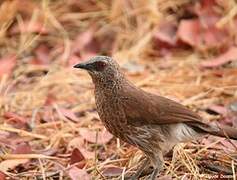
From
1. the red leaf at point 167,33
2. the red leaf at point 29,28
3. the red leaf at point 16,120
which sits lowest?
the red leaf at point 16,120

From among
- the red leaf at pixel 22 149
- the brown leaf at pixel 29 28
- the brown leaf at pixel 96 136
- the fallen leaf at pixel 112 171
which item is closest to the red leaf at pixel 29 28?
the brown leaf at pixel 29 28

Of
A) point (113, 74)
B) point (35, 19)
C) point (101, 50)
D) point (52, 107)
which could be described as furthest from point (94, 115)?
point (35, 19)

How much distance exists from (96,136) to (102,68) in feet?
2.37

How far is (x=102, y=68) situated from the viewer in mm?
3859

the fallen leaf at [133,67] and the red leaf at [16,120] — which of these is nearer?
the red leaf at [16,120]

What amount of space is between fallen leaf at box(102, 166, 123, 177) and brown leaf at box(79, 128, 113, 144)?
0.35 m

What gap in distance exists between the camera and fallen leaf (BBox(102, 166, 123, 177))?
4.10 metres

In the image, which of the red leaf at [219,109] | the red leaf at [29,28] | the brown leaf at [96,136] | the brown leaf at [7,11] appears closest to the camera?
the brown leaf at [96,136]

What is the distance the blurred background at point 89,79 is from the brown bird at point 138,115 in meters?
0.21

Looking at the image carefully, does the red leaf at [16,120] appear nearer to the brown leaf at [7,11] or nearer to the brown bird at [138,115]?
the brown bird at [138,115]

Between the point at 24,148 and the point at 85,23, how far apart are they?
2.82 m

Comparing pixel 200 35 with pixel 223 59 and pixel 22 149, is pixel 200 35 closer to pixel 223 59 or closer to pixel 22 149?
pixel 223 59

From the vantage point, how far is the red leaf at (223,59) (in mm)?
5594

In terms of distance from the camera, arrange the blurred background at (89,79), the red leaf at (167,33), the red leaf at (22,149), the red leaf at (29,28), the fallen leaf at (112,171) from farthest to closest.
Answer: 1. the red leaf at (29,28)
2. the red leaf at (167,33)
3. the red leaf at (22,149)
4. the blurred background at (89,79)
5. the fallen leaf at (112,171)
